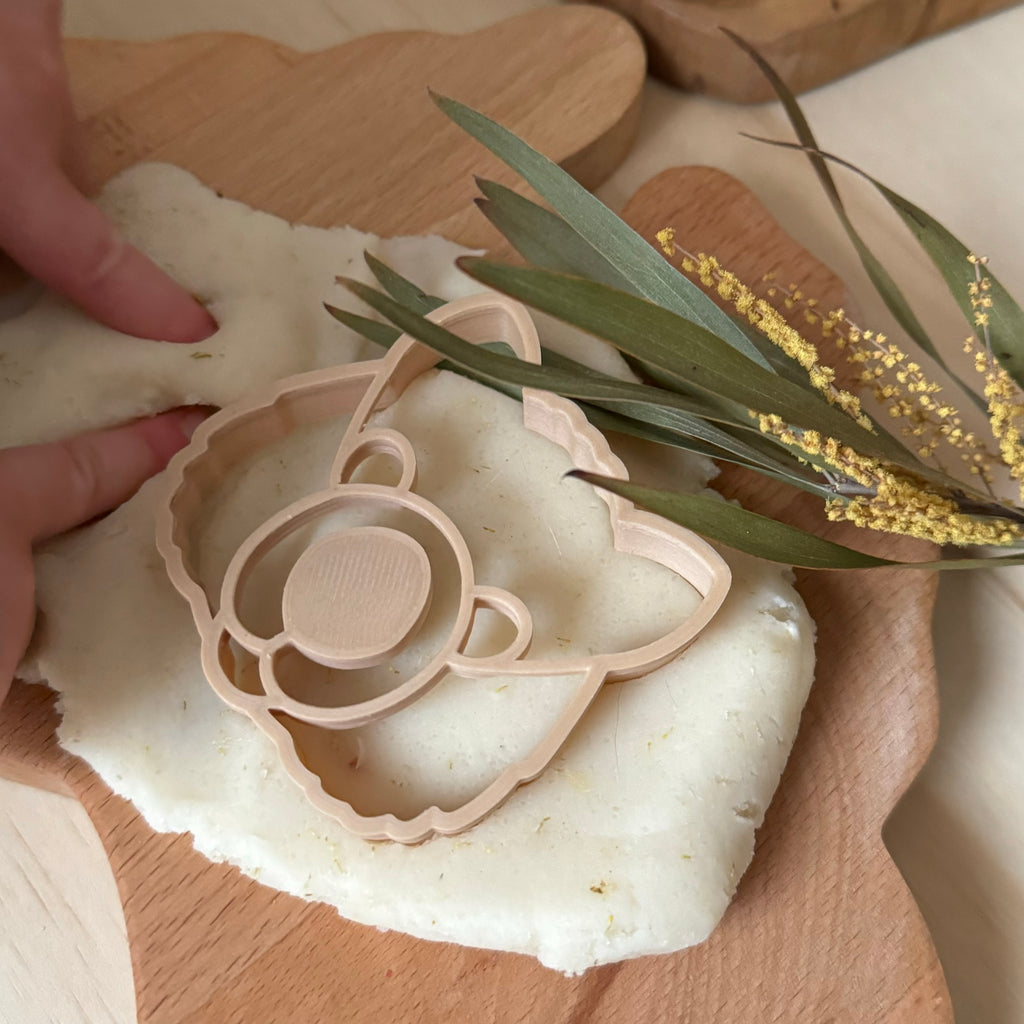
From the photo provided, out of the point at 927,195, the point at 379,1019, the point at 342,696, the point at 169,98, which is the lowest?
the point at 379,1019

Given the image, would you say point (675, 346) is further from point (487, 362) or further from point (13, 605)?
point (13, 605)

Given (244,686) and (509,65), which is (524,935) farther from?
(509,65)

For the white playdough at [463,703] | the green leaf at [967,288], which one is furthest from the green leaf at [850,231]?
the white playdough at [463,703]

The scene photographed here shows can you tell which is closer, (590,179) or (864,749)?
(864,749)

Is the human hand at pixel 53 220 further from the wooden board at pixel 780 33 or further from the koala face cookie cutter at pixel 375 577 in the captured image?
the wooden board at pixel 780 33

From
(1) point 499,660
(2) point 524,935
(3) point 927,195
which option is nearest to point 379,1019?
(2) point 524,935

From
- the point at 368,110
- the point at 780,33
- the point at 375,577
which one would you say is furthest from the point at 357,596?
the point at 780,33

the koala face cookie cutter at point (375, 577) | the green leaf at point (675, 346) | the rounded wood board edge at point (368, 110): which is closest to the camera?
the green leaf at point (675, 346)
